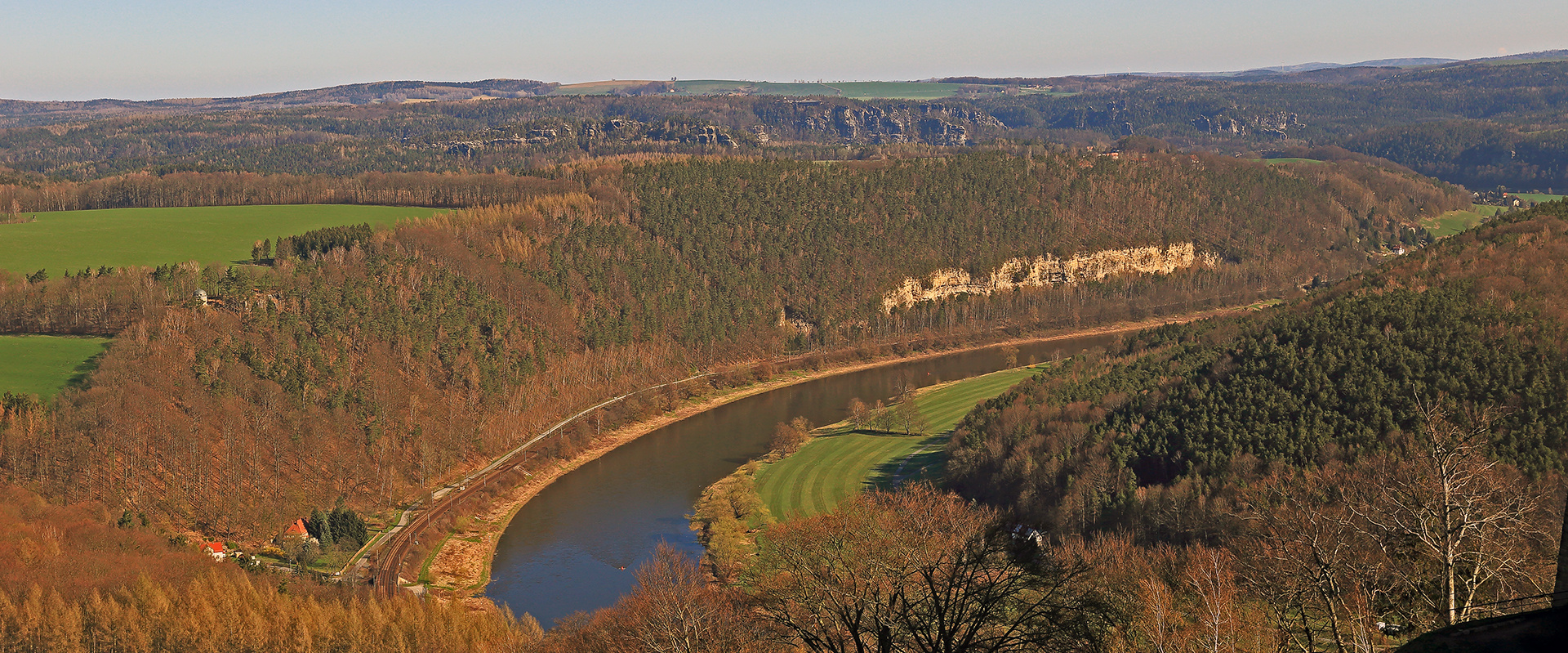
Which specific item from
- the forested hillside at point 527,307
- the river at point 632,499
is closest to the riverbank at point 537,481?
the river at point 632,499

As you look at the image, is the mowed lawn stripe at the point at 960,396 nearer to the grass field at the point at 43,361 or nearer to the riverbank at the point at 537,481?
the riverbank at the point at 537,481

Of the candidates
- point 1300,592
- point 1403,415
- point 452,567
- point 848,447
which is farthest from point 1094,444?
point 1300,592

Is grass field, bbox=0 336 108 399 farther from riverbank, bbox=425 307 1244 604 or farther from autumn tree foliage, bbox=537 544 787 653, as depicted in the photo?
autumn tree foliage, bbox=537 544 787 653

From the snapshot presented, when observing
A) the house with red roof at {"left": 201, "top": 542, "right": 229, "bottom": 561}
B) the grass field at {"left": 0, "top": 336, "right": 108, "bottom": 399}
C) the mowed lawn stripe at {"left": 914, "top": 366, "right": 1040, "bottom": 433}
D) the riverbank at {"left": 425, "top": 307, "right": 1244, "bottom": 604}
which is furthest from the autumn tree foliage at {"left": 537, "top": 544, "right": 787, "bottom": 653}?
the mowed lawn stripe at {"left": 914, "top": 366, "right": 1040, "bottom": 433}

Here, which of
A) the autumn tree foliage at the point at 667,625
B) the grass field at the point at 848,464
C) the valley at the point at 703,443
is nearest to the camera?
the valley at the point at 703,443

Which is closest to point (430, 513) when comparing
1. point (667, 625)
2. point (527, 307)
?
point (527, 307)

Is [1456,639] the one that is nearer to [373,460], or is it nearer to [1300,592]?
[1300,592]
